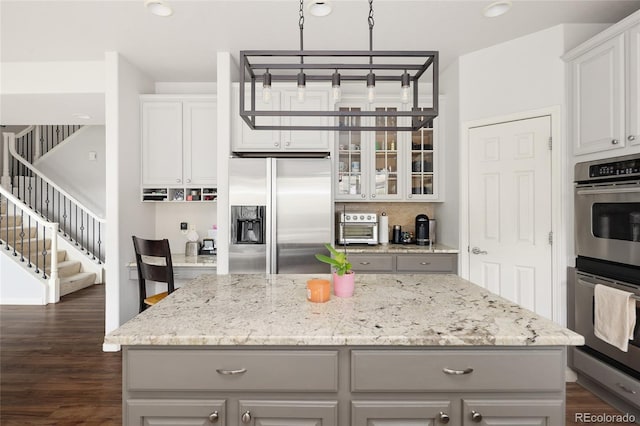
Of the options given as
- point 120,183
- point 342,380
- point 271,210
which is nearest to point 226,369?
point 342,380

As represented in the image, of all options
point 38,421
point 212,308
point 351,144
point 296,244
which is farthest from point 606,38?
point 38,421

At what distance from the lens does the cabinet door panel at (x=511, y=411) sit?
1242 millimetres

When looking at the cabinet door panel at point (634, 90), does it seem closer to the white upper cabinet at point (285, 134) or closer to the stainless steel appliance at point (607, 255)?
the stainless steel appliance at point (607, 255)

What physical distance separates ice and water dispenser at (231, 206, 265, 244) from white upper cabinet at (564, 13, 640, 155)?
8.41 feet

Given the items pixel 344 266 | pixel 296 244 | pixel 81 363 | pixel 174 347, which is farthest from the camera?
pixel 296 244

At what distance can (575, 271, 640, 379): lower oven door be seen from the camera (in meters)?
2.11

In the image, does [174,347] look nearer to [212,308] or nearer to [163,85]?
[212,308]

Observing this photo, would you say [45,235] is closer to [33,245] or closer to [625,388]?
[33,245]

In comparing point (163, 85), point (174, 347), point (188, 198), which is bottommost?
point (174, 347)

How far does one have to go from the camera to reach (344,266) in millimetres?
1645

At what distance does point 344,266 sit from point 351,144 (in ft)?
7.84

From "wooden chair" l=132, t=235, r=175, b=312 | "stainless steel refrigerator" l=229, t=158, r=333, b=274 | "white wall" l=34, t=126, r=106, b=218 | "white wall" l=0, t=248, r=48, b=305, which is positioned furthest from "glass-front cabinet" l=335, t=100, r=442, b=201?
"white wall" l=34, t=126, r=106, b=218

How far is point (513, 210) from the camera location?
3.03 m

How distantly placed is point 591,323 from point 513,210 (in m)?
0.99
